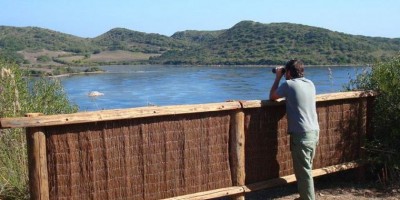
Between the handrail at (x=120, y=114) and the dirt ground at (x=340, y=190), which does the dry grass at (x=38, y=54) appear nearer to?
the dirt ground at (x=340, y=190)

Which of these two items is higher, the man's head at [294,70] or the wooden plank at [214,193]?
the man's head at [294,70]

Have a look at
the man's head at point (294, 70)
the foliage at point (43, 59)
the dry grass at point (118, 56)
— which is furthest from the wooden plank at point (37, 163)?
the dry grass at point (118, 56)

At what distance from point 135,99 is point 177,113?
44022 millimetres

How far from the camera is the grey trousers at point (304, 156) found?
553 cm

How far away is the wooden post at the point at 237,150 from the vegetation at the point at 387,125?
2.17 m

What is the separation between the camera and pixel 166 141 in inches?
211

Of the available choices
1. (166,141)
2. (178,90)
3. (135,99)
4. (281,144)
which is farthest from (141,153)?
(178,90)

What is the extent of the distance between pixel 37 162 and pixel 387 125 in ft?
15.5

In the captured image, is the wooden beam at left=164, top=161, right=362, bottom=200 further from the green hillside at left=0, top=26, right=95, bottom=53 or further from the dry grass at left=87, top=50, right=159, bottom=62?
the dry grass at left=87, top=50, right=159, bottom=62

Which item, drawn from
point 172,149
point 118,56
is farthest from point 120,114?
point 118,56

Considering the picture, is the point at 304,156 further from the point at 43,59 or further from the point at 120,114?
the point at 43,59

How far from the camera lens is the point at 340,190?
6836 mm

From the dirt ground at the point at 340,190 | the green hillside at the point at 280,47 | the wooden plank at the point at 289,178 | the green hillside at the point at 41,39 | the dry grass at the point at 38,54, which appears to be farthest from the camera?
the green hillside at the point at 41,39

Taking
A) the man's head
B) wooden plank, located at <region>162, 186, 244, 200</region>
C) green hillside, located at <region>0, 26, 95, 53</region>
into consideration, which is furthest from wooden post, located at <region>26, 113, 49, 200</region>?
green hillside, located at <region>0, 26, 95, 53</region>
